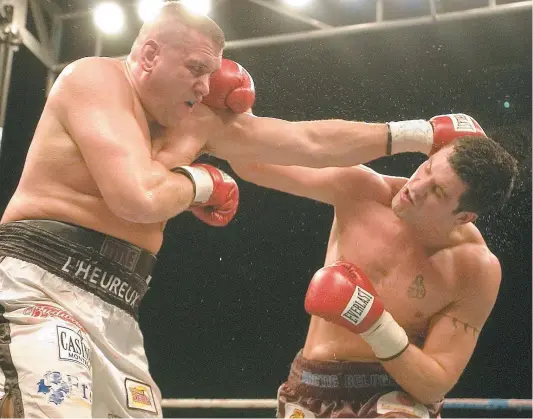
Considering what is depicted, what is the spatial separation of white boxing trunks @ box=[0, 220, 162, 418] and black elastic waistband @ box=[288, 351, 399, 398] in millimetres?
653

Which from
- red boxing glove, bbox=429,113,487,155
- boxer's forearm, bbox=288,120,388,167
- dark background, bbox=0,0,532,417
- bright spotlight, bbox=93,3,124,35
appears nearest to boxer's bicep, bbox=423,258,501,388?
red boxing glove, bbox=429,113,487,155

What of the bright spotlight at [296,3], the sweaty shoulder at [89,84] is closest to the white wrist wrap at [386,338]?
the sweaty shoulder at [89,84]

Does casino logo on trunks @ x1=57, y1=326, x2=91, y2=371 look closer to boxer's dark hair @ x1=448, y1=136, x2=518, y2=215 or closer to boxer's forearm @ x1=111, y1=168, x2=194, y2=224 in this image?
boxer's forearm @ x1=111, y1=168, x2=194, y2=224

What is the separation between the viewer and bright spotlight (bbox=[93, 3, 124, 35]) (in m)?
3.73

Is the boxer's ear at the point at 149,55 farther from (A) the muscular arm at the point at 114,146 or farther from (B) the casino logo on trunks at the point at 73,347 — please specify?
(B) the casino logo on trunks at the point at 73,347

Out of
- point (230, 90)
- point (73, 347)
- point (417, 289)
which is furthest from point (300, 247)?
point (73, 347)

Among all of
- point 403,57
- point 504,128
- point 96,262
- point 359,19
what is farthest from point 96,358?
point 504,128

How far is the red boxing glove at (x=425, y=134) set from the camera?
6.70 feet

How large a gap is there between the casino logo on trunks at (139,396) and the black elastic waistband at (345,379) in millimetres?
676

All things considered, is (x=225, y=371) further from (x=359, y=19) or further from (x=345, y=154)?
(x=345, y=154)

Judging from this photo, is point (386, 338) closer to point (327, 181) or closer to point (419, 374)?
point (419, 374)

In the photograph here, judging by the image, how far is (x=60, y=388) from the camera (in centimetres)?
130

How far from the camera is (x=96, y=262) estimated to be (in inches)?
60.4

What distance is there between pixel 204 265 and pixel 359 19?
2.52 metres
